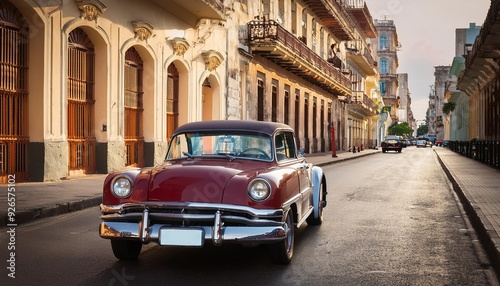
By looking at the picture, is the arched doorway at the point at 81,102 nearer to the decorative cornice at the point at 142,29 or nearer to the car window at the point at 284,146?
the decorative cornice at the point at 142,29

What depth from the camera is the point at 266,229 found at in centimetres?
509

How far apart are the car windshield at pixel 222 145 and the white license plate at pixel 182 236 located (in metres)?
1.34

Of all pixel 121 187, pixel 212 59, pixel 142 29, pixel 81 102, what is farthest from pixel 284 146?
pixel 212 59

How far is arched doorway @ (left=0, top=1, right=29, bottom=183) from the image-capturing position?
479 inches

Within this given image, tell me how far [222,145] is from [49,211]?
359 centimetres

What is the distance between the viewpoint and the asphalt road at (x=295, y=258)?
16.3 ft

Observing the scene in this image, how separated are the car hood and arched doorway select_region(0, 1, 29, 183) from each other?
7786 mm

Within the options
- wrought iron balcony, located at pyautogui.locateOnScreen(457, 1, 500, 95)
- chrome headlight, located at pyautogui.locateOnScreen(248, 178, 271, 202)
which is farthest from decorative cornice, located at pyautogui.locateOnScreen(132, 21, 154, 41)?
chrome headlight, located at pyautogui.locateOnScreen(248, 178, 271, 202)

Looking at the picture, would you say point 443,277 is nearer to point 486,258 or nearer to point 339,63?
point 486,258

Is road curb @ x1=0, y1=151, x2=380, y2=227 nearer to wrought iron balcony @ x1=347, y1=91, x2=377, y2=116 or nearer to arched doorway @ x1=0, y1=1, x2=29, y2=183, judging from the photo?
arched doorway @ x1=0, y1=1, x2=29, y2=183

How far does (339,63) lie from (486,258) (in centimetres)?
3630

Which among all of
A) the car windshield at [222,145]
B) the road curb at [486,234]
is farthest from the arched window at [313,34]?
the car windshield at [222,145]

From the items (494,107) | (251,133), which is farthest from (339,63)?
(251,133)

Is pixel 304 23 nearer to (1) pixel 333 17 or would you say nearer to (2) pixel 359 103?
(1) pixel 333 17
